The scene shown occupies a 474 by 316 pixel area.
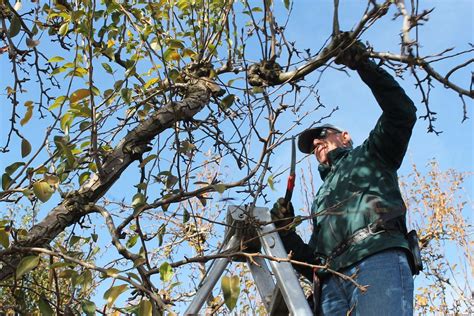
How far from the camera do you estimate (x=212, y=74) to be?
100 inches

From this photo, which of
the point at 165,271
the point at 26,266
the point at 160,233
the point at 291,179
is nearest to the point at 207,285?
the point at 160,233

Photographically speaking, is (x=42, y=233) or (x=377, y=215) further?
(x=377, y=215)

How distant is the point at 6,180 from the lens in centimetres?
179

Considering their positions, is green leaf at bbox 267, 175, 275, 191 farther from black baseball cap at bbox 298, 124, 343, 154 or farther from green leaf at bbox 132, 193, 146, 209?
black baseball cap at bbox 298, 124, 343, 154

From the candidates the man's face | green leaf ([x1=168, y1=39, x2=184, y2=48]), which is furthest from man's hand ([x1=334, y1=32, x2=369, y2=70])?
the man's face

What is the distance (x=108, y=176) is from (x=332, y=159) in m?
1.23

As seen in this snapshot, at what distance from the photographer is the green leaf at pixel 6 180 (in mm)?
1788

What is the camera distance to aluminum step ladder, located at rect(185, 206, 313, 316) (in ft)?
7.27

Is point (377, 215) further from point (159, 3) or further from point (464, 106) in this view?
point (159, 3)

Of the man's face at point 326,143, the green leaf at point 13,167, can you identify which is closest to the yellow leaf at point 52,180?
the green leaf at point 13,167

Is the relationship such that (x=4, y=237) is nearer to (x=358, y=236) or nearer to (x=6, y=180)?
(x=6, y=180)

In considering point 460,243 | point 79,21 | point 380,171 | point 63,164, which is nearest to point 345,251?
point 380,171

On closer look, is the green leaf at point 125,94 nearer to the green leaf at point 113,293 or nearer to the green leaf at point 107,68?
the green leaf at point 107,68

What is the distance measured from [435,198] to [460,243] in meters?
0.53
